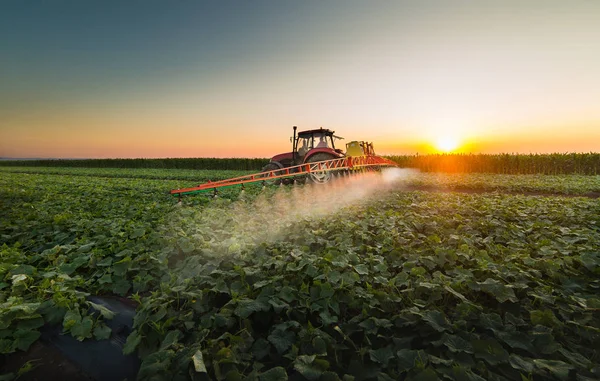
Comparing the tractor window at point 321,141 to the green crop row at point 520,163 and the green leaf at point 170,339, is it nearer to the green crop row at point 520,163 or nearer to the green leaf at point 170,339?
the green leaf at point 170,339

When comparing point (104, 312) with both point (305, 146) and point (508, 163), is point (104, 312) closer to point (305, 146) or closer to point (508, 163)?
point (305, 146)

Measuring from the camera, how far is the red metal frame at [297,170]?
336 inches

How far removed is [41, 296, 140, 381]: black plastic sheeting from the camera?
209 centimetres

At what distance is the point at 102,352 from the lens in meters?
2.20

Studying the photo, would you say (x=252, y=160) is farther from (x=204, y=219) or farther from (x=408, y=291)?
(x=408, y=291)

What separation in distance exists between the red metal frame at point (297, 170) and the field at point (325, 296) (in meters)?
3.25

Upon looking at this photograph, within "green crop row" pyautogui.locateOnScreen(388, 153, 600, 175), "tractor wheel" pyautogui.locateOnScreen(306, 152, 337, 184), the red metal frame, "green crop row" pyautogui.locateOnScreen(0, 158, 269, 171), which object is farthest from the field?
"green crop row" pyautogui.locateOnScreen(0, 158, 269, 171)

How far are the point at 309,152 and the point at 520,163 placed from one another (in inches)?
821

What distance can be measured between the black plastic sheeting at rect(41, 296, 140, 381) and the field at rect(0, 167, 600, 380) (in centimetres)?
8

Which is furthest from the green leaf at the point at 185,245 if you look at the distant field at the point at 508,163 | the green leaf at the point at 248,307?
the distant field at the point at 508,163

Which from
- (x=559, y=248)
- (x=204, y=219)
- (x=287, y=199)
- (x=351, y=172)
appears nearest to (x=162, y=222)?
(x=204, y=219)

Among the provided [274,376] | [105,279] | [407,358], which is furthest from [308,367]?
[105,279]

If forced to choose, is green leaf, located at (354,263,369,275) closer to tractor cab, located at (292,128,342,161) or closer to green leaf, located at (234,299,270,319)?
green leaf, located at (234,299,270,319)

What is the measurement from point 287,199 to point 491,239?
17.4ft
